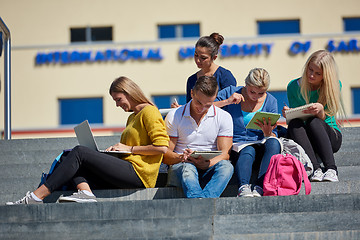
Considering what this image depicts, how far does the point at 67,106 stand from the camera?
1803cm

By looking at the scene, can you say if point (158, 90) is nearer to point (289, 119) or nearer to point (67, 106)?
point (67, 106)

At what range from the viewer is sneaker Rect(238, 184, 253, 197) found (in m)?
4.77

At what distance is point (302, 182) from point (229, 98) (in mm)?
999

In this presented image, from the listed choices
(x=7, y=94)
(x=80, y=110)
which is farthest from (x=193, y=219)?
(x=80, y=110)

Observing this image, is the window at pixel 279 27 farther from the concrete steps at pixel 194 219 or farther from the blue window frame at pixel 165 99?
the concrete steps at pixel 194 219

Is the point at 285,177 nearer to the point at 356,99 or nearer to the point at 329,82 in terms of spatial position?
the point at 329,82

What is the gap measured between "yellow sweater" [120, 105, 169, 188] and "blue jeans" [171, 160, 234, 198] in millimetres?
184

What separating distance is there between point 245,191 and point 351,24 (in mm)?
14388

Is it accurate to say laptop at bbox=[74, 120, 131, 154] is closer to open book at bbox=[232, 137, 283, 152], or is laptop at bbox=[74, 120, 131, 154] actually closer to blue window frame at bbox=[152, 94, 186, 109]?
open book at bbox=[232, 137, 283, 152]

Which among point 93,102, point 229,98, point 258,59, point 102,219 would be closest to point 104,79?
point 93,102

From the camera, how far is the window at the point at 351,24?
18188 millimetres

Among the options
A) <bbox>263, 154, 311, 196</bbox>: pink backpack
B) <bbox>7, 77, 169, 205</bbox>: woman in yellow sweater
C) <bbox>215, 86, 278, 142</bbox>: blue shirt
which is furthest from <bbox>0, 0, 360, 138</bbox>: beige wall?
<bbox>263, 154, 311, 196</bbox>: pink backpack

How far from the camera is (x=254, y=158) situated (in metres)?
5.31

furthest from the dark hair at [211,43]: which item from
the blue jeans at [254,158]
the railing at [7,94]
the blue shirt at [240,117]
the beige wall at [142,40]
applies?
the beige wall at [142,40]
